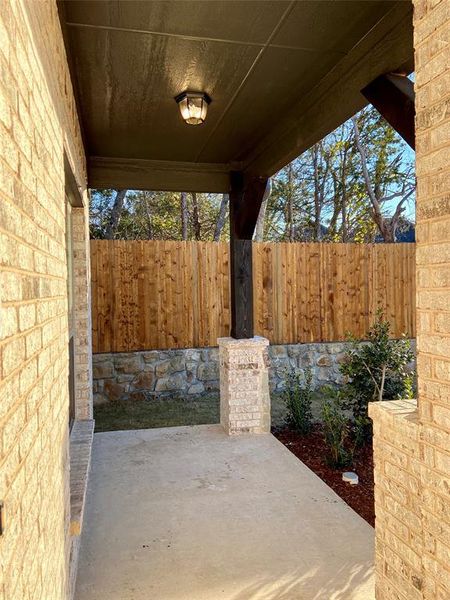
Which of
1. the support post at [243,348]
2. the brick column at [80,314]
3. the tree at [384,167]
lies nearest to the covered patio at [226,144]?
the support post at [243,348]

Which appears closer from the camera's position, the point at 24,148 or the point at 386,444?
the point at 24,148

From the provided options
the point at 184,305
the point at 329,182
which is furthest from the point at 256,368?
the point at 329,182

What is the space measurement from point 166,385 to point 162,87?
13.7 ft

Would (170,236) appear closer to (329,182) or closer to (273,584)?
(329,182)

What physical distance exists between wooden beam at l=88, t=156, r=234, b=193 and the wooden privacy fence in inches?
56.7

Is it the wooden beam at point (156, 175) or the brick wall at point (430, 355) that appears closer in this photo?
the brick wall at point (430, 355)

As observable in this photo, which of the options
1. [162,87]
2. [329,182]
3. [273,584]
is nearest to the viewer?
[273,584]

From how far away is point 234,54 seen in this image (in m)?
2.64

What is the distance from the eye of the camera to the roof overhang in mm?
2260

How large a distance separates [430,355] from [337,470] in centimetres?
262

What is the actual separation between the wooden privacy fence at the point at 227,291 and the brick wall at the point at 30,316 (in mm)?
4230

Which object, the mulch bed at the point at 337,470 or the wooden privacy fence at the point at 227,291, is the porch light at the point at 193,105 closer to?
the mulch bed at the point at 337,470

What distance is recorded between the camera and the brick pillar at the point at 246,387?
4.56 m

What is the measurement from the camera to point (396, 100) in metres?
2.33
